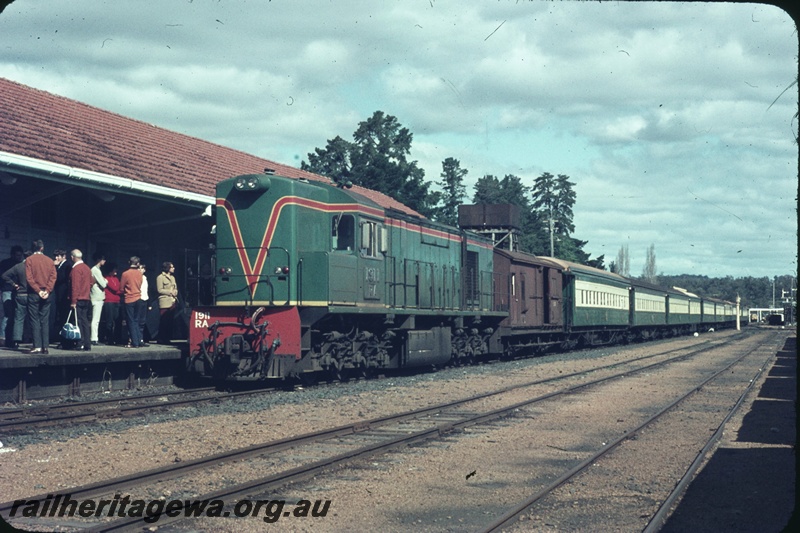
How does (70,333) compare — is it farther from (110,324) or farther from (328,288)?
(328,288)

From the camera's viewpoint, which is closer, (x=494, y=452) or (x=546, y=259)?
(x=494, y=452)

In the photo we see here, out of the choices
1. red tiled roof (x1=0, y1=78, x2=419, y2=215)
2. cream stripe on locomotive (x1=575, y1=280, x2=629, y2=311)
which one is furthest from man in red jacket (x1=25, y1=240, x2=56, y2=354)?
cream stripe on locomotive (x1=575, y1=280, x2=629, y2=311)

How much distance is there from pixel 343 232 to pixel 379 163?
46.9m

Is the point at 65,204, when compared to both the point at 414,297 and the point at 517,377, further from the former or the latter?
the point at 517,377

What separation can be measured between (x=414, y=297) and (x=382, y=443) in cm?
989

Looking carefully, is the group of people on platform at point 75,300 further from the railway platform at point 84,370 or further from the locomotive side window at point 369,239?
the locomotive side window at point 369,239

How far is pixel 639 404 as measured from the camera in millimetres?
14625

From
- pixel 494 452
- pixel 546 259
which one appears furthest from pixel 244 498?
pixel 546 259

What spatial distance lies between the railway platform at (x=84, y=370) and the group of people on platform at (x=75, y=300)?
0.40 m

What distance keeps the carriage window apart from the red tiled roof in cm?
390

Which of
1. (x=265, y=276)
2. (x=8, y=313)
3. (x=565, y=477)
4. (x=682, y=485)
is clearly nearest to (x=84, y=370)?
(x=8, y=313)

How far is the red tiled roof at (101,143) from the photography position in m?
15.7

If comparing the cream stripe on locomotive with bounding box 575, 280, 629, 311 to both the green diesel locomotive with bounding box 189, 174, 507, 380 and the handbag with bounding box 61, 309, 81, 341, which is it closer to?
the green diesel locomotive with bounding box 189, 174, 507, 380

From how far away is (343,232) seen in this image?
16.4 m
